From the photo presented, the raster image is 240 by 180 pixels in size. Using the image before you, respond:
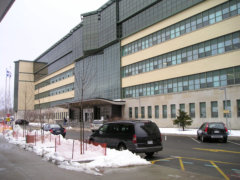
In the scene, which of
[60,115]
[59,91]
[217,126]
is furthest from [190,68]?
[59,91]

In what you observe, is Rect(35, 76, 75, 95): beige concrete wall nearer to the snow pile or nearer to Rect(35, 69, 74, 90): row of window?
Rect(35, 69, 74, 90): row of window

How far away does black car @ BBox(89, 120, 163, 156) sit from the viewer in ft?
39.2

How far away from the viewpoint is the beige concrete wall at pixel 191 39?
33969 mm

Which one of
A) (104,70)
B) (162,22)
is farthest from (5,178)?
(104,70)

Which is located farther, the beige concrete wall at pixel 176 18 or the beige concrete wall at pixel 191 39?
the beige concrete wall at pixel 176 18

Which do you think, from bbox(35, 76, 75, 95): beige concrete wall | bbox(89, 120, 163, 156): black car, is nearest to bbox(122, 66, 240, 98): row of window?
bbox(89, 120, 163, 156): black car

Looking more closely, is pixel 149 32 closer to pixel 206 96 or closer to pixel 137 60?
pixel 137 60

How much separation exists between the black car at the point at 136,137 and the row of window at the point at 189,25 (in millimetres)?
27052

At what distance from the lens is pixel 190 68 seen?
128 ft

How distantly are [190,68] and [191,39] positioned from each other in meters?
4.27

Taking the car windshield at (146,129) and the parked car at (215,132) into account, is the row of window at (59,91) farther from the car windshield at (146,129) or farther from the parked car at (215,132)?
the car windshield at (146,129)

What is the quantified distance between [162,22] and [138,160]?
123ft

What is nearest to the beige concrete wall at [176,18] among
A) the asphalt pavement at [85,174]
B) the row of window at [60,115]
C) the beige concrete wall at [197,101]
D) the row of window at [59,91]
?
the beige concrete wall at [197,101]

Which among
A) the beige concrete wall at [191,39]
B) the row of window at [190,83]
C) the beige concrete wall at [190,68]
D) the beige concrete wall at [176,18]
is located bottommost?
the row of window at [190,83]
